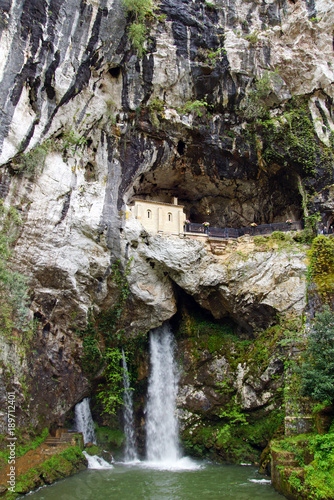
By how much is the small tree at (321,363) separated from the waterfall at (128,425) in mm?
8510

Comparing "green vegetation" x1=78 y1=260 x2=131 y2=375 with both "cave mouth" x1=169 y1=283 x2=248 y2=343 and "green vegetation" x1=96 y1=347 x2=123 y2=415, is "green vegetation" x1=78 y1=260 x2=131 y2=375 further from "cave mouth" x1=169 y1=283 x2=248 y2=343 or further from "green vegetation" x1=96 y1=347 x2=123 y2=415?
"cave mouth" x1=169 y1=283 x2=248 y2=343

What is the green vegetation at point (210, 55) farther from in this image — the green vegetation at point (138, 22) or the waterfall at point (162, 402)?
the waterfall at point (162, 402)

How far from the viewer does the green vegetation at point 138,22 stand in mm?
17734

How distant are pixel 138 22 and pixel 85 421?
65.3 ft

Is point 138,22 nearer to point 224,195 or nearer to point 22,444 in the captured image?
point 224,195

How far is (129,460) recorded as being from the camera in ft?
50.9

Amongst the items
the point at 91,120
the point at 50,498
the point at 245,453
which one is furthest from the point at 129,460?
the point at 91,120

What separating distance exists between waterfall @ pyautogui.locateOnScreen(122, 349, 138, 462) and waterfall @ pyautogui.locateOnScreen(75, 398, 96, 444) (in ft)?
4.99

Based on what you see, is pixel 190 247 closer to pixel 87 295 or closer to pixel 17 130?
pixel 87 295

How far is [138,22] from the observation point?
18.2 metres

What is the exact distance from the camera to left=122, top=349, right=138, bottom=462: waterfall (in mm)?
15695

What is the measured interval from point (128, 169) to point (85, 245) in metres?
5.07

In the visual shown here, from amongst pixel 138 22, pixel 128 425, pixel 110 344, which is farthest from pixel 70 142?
pixel 128 425

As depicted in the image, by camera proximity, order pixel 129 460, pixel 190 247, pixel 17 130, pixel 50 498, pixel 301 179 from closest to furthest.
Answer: pixel 50 498
pixel 17 130
pixel 129 460
pixel 190 247
pixel 301 179
